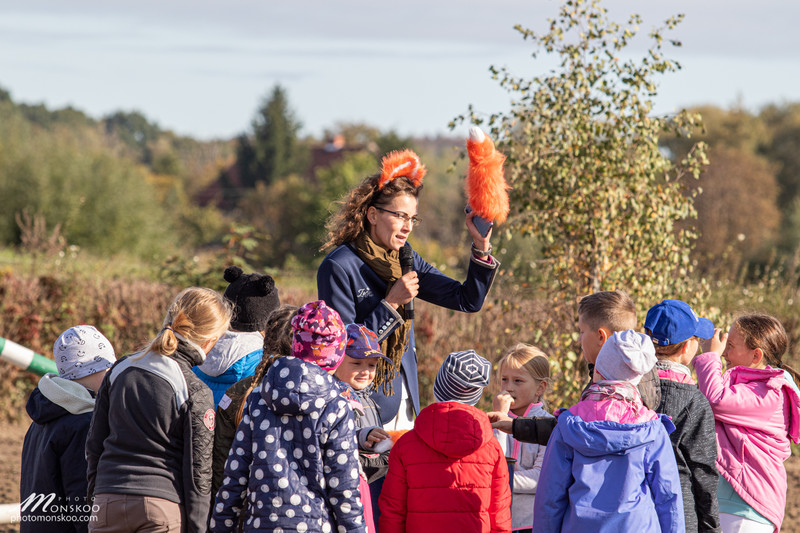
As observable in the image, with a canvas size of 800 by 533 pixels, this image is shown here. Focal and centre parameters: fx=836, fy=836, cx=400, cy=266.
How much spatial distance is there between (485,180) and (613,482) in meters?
1.42

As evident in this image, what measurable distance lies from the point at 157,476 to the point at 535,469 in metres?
1.41

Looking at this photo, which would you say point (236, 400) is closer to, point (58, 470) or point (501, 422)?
point (58, 470)

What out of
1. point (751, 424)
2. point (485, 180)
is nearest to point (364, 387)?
point (485, 180)

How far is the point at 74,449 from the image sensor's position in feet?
10.6

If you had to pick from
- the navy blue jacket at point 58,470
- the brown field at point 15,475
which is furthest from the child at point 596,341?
the brown field at point 15,475

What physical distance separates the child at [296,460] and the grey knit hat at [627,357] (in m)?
0.87

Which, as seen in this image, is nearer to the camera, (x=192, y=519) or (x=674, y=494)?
(x=674, y=494)

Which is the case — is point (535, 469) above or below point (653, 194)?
below

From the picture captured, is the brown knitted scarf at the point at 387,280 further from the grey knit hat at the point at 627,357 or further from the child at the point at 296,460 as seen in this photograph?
the grey knit hat at the point at 627,357

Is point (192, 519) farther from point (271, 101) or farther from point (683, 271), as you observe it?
point (271, 101)

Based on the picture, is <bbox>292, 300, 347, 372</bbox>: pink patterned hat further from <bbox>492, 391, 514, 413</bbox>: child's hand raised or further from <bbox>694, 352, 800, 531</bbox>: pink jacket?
<bbox>694, 352, 800, 531</bbox>: pink jacket

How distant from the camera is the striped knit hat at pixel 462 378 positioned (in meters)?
3.00

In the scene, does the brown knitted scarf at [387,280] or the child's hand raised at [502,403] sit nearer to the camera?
the child's hand raised at [502,403]

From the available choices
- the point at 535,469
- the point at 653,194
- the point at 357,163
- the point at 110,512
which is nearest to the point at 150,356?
the point at 110,512
